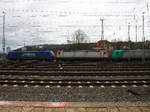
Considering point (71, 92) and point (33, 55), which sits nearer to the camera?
point (71, 92)

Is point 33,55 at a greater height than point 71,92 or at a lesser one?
greater

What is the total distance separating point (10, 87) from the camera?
1104 centimetres

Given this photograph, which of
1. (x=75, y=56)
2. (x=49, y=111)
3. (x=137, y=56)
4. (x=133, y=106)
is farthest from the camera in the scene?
(x=75, y=56)

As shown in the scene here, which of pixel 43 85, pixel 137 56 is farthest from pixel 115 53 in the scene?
pixel 43 85

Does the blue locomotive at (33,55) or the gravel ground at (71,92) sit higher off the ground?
the blue locomotive at (33,55)

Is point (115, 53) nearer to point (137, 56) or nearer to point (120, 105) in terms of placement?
point (137, 56)

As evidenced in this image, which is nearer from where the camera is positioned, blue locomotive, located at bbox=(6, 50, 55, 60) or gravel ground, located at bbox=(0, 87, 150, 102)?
gravel ground, located at bbox=(0, 87, 150, 102)

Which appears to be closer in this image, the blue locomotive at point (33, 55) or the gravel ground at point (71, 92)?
the gravel ground at point (71, 92)

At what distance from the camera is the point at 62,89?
10453 millimetres

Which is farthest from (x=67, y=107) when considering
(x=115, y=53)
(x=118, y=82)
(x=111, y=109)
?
(x=115, y=53)

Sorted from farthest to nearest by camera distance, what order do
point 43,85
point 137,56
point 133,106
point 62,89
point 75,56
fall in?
point 75,56
point 137,56
point 43,85
point 62,89
point 133,106

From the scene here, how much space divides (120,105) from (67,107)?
1867 millimetres

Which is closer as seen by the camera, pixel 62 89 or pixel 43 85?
pixel 62 89

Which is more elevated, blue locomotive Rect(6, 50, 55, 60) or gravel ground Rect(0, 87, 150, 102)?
blue locomotive Rect(6, 50, 55, 60)
